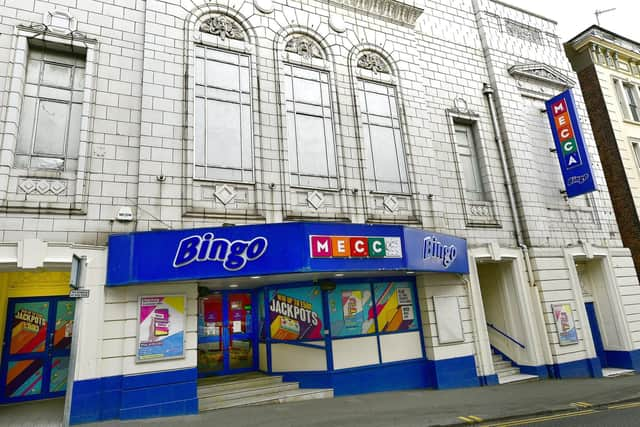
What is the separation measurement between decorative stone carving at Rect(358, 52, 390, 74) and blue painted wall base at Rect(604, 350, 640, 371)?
12.8 m

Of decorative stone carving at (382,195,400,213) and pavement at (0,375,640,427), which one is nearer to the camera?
pavement at (0,375,640,427)

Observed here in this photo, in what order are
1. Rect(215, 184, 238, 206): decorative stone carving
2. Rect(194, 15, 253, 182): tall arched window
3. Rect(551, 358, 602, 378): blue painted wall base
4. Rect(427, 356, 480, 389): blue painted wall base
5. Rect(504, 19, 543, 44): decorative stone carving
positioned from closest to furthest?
Rect(215, 184, 238, 206): decorative stone carving < Rect(194, 15, 253, 182): tall arched window < Rect(427, 356, 480, 389): blue painted wall base < Rect(551, 358, 602, 378): blue painted wall base < Rect(504, 19, 543, 44): decorative stone carving

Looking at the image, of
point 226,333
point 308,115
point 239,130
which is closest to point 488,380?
point 226,333

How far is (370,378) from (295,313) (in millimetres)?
2600

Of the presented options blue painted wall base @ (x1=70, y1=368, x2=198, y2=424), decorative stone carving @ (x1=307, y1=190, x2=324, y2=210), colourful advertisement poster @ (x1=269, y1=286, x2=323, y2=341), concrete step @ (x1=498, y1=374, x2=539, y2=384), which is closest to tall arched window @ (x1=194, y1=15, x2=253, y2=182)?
decorative stone carving @ (x1=307, y1=190, x2=324, y2=210)

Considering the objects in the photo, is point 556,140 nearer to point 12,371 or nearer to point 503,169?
point 503,169

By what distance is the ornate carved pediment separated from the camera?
15.0 m

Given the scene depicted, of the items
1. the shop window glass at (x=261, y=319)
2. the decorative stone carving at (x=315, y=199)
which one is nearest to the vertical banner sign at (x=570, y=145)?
the decorative stone carving at (x=315, y=199)

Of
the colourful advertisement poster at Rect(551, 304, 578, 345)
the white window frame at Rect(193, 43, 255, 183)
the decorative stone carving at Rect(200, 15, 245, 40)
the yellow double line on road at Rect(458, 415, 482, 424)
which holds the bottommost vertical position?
the yellow double line on road at Rect(458, 415, 482, 424)

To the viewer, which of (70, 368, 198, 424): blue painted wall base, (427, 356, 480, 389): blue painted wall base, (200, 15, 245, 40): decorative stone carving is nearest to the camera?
(70, 368, 198, 424): blue painted wall base

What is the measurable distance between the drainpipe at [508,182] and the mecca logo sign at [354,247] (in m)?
6.40

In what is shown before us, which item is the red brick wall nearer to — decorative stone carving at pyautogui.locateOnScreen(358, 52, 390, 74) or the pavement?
the pavement

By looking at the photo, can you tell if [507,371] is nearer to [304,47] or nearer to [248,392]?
[248,392]

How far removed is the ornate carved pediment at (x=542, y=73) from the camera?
15.0 m
